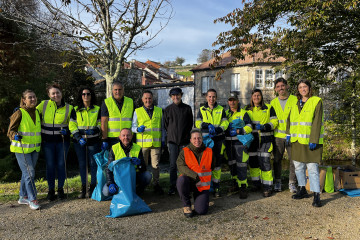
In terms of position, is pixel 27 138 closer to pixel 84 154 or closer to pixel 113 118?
pixel 84 154

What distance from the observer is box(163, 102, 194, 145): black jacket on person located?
16.8 feet

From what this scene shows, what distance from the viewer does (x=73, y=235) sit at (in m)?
3.64

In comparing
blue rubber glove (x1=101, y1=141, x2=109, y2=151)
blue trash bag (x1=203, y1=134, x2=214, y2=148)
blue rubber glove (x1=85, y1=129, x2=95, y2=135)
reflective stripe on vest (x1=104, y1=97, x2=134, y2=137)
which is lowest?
blue rubber glove (x1=101, y1=141, x2=109, y2=151)

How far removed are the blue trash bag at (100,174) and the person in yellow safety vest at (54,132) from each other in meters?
0.71

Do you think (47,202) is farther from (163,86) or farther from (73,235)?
(163,86)

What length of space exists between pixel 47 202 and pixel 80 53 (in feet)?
16.0

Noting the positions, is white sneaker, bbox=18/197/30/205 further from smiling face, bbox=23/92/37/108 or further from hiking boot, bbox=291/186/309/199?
hiking boot, bbox=291/186/309/199

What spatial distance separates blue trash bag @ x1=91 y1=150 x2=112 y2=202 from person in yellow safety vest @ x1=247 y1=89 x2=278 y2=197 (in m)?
2.68

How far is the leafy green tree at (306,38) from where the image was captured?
5.93 meters

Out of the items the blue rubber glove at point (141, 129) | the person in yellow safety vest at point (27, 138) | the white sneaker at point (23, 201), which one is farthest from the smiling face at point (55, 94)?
the white sneaker at point (23, 201)

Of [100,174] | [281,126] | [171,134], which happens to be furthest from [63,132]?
[281,126]

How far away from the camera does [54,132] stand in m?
4.96

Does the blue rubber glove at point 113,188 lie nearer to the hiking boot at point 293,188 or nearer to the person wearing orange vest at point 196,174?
the person wearing orange vest at point 196,174

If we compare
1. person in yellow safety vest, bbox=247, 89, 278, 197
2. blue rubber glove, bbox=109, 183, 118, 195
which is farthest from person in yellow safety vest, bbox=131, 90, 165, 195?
person in yellow safety vest, bbox=247, 89, 278, 197
